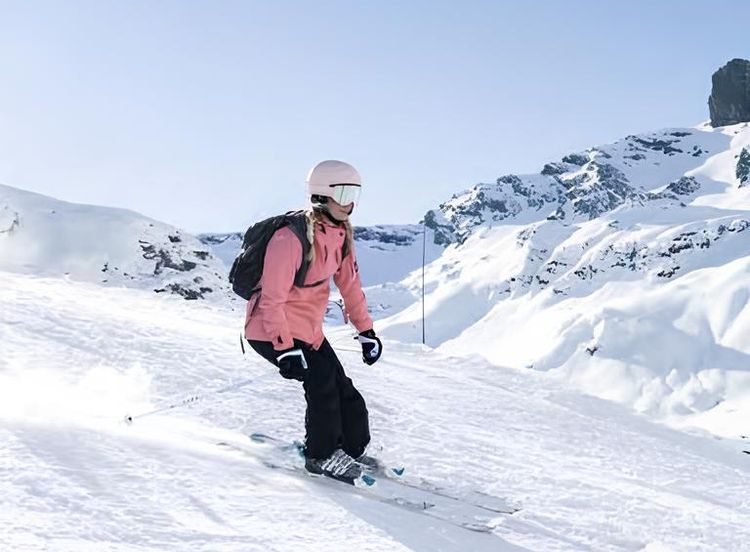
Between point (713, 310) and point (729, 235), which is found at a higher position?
point (729, 235)

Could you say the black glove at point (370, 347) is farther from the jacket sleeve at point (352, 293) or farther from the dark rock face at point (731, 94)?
the dark rock face at point (731, 94)

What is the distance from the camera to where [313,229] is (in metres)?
4.37

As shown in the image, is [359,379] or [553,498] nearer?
[553,498]

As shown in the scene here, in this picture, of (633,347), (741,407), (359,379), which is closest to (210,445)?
(359,379)

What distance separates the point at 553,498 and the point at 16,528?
2.94 m

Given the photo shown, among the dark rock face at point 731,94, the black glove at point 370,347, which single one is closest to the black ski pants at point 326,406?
the black glove at point 370,347

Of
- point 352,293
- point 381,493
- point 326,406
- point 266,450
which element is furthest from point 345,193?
point 381,493

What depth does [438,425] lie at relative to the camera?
19.8 ft

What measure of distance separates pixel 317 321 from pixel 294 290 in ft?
0.81

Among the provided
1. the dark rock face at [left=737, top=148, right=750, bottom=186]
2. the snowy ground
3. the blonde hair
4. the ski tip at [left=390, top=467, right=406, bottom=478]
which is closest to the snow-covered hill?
the dark rock face at [left=737, top=148, right=750, bottom=186]

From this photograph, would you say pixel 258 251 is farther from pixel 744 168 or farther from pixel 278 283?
pixel 744 168

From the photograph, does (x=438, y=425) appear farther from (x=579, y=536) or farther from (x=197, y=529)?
(x=197, y=529)

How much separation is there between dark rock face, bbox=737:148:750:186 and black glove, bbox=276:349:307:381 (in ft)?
473

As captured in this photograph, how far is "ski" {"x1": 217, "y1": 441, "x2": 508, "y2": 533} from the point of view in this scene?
358 cm
